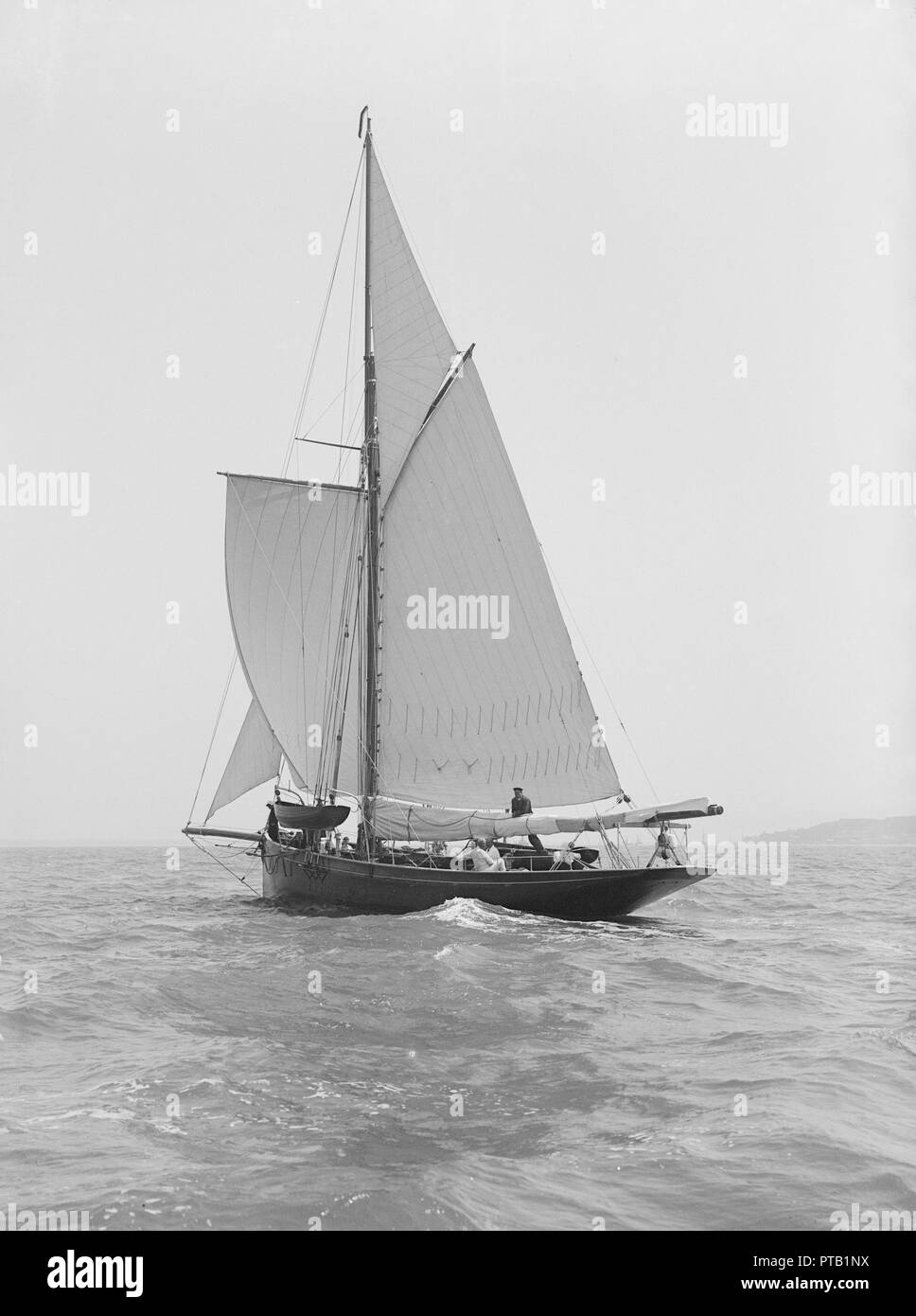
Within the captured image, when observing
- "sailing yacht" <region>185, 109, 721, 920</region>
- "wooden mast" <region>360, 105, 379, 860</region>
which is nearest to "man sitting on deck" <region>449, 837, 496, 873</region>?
"sailing yacht" <region>185, 109, 721, 920</region>

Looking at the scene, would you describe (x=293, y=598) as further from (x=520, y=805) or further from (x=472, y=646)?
(x=520, y=805)

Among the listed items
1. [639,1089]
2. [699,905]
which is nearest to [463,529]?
[699,905]

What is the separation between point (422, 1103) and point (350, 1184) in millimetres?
2375

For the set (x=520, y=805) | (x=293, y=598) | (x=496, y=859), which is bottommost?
(x=496, y=859)

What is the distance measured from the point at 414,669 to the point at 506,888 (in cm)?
750

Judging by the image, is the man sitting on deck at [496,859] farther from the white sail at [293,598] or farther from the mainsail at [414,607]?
the white sail at [293,598]

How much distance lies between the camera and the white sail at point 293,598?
34750 mm

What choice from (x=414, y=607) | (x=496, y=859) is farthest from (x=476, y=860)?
(x=414, y=607)

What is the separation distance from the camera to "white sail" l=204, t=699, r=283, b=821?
38.7 m

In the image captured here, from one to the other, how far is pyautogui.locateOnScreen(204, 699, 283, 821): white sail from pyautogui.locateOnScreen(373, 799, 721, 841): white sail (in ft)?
23.1

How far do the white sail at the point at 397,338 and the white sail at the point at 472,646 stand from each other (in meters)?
Answer: 2.21

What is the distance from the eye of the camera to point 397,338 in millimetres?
37500

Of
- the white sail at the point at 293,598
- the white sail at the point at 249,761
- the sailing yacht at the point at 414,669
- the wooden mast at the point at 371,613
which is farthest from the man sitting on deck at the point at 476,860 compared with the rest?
the white sail at the point at 249,761
